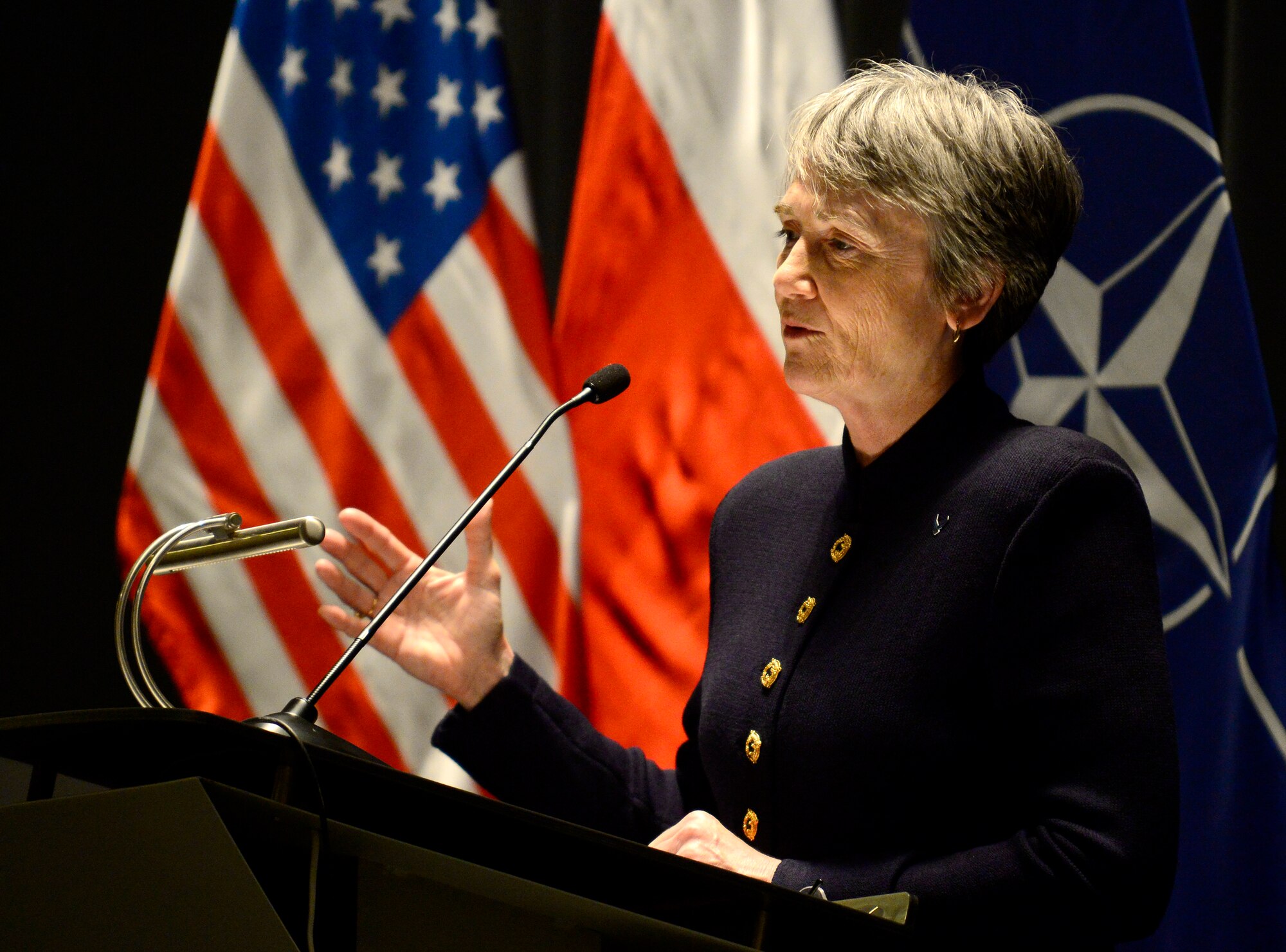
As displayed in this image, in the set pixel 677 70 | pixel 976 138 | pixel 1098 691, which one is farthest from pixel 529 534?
pixel 1098 691

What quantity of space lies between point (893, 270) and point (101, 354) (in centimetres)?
184

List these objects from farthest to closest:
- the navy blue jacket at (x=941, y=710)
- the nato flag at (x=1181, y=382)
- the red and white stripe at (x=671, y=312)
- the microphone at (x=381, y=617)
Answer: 1. the red and white stripe at (x=671, y=312)
2. the nato flag at (x=1181, y=382)
3. the navy blue jacket at (x=941, y=710)
4. the microphone at (x=381, y=617)

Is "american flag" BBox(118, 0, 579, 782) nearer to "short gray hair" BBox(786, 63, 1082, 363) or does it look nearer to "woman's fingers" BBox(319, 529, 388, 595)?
"woman's fingers" BBox(319, 529, 388, 595)

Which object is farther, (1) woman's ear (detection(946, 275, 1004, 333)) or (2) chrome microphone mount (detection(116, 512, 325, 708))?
(1) woman's ear (detection(946, 275, 1004, 333))

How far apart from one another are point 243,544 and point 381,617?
0.44 feet

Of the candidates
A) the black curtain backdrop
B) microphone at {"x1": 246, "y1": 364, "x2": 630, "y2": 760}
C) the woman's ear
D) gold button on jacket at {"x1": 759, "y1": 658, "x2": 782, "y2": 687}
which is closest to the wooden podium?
microphone at {"x1": 246, "y1": 364, "x2": 630, "y2": 760}

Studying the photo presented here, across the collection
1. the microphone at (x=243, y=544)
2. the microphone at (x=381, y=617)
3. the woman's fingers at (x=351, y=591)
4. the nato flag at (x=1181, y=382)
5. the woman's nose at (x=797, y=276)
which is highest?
the microphone at (x=243, y=544)

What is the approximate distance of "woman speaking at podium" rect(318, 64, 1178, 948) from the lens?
1.01m

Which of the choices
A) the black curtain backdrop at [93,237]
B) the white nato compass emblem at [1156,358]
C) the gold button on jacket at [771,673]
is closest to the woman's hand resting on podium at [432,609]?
the gold button on jacket at [771,673]

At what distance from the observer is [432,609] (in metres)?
1.36

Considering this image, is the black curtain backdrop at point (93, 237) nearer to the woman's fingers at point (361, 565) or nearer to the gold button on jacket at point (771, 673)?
the woman's fingers at point (361, 565)

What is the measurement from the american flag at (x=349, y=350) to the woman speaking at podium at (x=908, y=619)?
83 cm

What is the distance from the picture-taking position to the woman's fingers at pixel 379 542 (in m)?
1.28

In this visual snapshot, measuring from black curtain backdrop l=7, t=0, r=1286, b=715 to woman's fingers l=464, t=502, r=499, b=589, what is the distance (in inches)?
46.7
